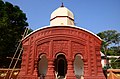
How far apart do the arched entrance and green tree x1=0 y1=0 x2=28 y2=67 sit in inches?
388

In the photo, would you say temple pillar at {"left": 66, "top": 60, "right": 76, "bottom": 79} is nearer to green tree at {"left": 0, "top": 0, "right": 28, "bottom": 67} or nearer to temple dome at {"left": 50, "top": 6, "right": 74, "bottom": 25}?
temple dome at {"left": 50, "top": 6, "right": 74, "bottom": 25}

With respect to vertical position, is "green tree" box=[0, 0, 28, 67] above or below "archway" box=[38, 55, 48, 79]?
above

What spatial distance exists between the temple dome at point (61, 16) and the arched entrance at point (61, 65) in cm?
493

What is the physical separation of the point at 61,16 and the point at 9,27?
8.37m

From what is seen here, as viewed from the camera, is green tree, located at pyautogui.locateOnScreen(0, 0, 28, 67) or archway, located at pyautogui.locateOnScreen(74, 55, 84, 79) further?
green tree, located at pyautogui.locateOnScreen(0, 0, 28, 67)

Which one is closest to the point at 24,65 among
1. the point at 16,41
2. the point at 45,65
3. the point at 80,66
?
the point at 45,65

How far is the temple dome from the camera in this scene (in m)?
21.5

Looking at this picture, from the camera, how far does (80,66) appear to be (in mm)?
18625

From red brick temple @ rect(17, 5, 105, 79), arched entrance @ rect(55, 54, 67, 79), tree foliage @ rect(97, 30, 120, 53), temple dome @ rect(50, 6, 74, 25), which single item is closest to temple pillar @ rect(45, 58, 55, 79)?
red brick temple @ rect(17, 5, 105, 79)

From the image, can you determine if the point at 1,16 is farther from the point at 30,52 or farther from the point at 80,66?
the point at 80,66

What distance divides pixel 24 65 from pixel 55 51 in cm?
329

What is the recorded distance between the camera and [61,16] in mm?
21656

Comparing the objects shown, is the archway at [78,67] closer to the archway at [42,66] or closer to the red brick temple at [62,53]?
the red brick temple at [62,53]

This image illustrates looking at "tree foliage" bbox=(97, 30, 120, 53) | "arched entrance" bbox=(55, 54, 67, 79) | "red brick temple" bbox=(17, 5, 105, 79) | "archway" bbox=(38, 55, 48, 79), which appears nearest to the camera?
"red brick temple" bbox=(17, 5, 105, 79)
